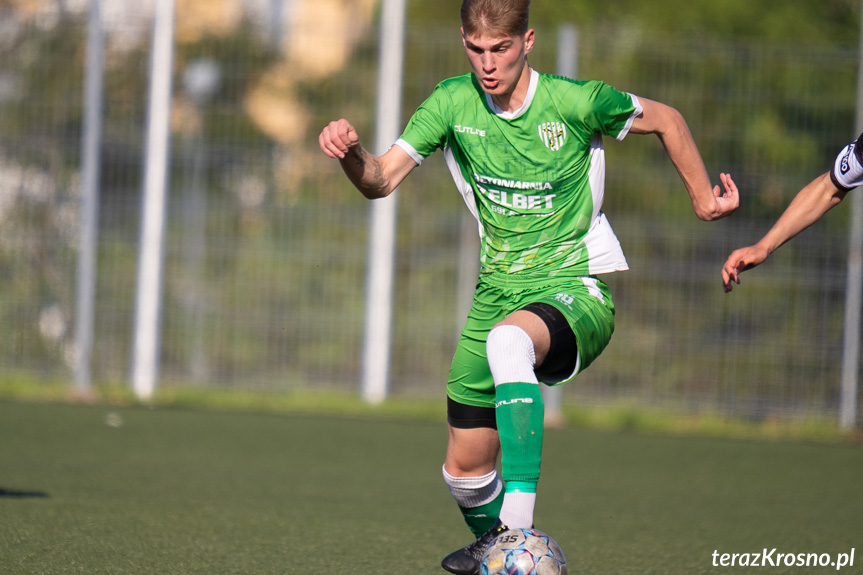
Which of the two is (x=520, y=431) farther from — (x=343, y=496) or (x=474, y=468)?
(x=343, y=496)

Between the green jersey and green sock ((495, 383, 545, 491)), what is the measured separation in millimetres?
618

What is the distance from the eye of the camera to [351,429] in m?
8.35

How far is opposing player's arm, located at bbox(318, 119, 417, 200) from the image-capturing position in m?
3.34

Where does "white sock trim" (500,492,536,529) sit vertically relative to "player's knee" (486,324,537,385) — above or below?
below

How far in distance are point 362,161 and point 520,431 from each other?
1.00 metres

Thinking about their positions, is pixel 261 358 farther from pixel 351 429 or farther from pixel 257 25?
pixel 257 25

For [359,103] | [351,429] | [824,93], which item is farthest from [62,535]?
[824,93]

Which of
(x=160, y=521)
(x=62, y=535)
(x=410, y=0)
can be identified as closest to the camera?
(x=62, y=535)

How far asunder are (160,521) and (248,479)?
1.43m

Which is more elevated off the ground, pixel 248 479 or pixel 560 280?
pixel 560 280

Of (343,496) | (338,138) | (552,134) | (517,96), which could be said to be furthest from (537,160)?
(343,496)

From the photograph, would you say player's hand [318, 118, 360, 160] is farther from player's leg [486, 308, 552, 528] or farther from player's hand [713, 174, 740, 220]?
player's hand [713, 174, 740, 220]

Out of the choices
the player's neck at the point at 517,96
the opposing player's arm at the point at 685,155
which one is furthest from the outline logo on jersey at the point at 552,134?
the opposing player's arm at the point at 685,155

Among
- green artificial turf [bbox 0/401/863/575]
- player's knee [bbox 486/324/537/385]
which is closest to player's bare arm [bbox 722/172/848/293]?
player's knee [bbox 486/324/537/385]
